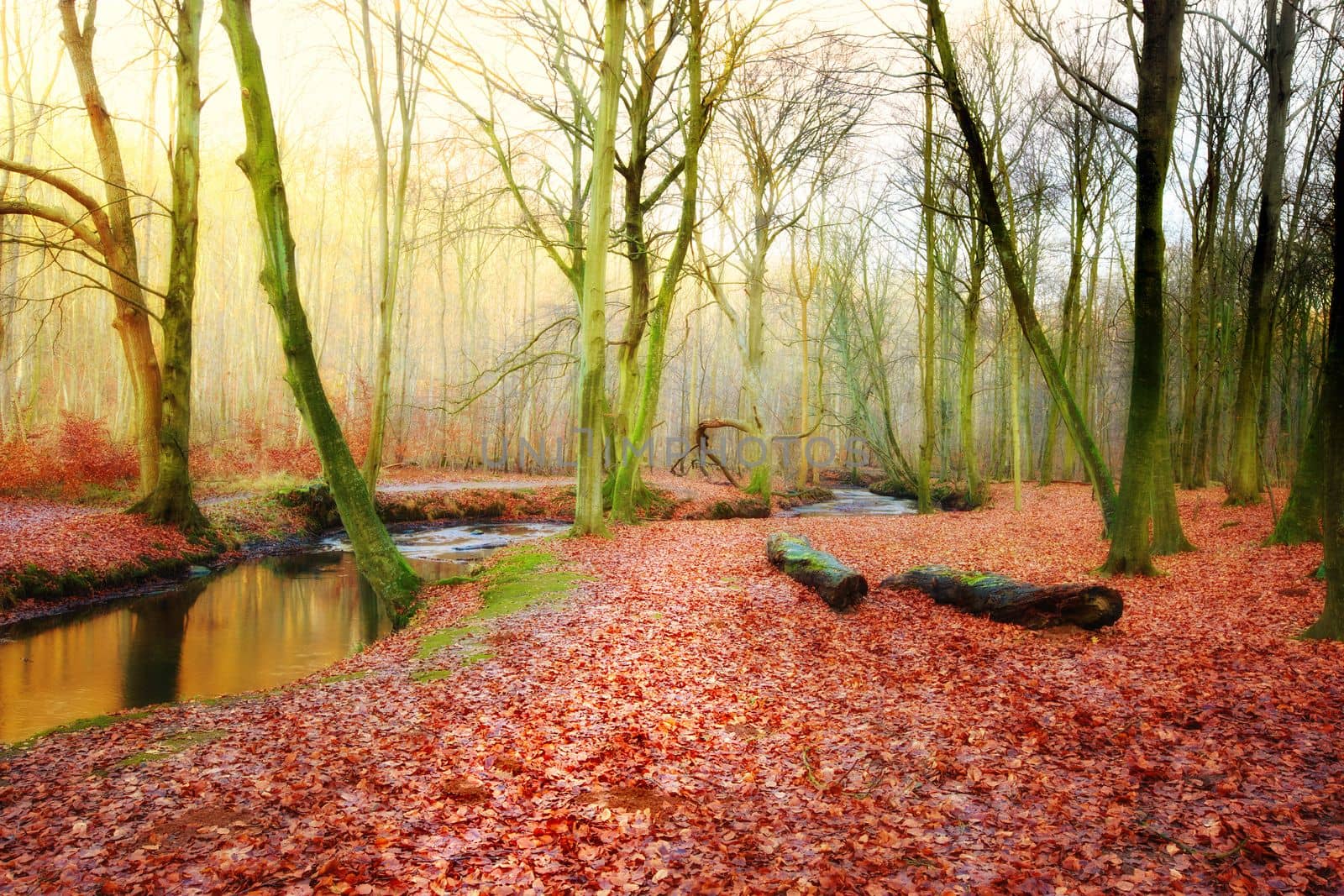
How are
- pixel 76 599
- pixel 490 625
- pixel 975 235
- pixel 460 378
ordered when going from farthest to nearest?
pixel 460 378 → pixel 975 235 → pixel 76 599 → pixel 490 625

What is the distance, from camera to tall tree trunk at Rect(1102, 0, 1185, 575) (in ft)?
28.1

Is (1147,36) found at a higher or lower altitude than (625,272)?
lower

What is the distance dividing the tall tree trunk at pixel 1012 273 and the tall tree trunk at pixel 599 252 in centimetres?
471

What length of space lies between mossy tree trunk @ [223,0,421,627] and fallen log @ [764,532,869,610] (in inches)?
187

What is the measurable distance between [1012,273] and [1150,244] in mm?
1813

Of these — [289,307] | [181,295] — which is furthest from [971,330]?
[181,295]

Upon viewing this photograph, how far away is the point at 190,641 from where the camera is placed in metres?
9.53

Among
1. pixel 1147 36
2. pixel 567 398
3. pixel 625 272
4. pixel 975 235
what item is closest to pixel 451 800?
pixel 1147 36

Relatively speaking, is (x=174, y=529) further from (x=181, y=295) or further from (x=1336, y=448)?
(x=1336, y=448)

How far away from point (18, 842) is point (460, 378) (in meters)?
29.1

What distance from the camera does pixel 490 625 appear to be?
7660 mm

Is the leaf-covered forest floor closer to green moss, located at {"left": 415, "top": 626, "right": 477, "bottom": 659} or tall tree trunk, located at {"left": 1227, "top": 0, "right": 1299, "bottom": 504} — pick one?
green moss, located at {"left": 415, "top": 626, "right": 477, "bottom": 659}

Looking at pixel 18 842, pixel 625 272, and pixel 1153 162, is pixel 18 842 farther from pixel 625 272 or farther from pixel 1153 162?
pixel 625 272

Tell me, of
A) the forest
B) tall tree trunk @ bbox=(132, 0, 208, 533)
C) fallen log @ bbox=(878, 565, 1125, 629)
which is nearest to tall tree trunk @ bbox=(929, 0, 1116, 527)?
the forest
